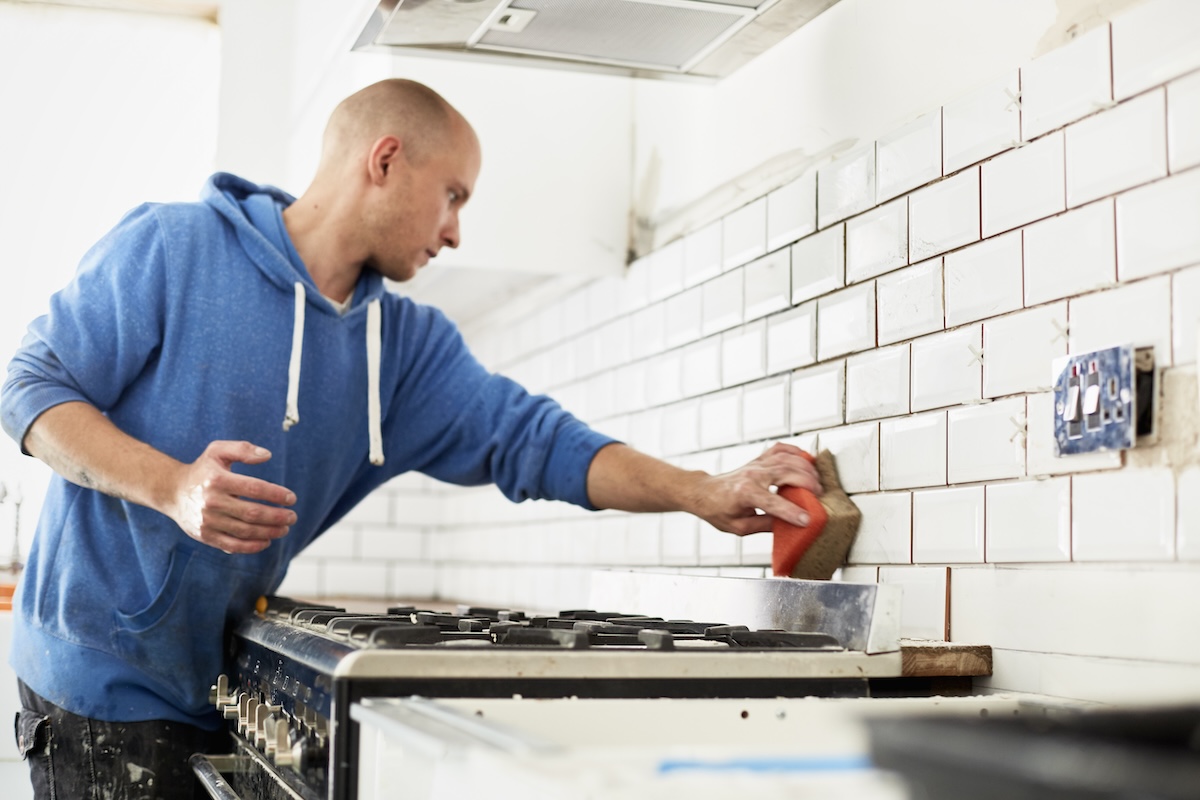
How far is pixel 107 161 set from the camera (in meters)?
3.23

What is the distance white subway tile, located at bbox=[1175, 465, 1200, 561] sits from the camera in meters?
1.15

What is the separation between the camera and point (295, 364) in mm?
1947

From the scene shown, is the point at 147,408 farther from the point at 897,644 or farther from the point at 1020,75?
the point at 1020,75

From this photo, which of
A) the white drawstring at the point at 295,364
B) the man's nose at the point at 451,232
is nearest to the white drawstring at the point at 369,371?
the white drawstring at the point at 295,364

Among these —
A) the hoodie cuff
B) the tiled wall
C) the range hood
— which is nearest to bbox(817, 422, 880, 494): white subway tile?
the tiled wall

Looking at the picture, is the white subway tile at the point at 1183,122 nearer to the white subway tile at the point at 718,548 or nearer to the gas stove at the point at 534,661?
the gas stove at the point at 534,661

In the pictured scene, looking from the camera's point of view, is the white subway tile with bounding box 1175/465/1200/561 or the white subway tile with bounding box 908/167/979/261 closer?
the white subway tile with bounding box 1175/465/1200/561

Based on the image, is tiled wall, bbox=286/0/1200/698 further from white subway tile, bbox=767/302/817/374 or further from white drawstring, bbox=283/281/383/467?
white drawstring, bbox=283/281/383/467

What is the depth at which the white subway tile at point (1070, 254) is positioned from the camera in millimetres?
1282

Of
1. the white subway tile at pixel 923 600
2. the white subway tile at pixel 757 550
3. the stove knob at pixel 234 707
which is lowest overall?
the stove knob at pixel 234 707

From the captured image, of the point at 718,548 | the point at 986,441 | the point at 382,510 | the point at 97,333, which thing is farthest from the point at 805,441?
the point at 382,510

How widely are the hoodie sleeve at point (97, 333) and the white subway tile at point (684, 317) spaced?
0.88 meters

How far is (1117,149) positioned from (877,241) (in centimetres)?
44

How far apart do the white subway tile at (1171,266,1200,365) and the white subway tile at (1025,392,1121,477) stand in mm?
155
